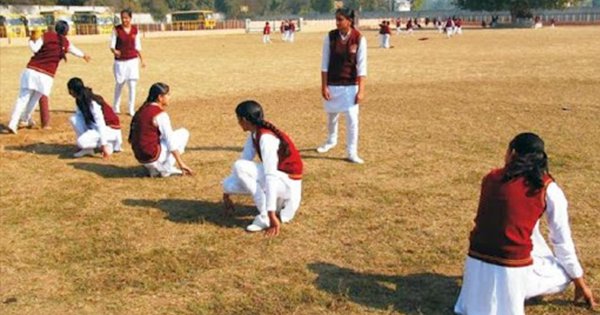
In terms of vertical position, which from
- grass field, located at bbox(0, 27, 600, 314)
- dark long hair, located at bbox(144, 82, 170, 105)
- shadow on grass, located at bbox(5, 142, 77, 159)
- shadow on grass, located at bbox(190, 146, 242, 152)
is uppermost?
dark long hair, located at bbox(144, 82, 170, 105)

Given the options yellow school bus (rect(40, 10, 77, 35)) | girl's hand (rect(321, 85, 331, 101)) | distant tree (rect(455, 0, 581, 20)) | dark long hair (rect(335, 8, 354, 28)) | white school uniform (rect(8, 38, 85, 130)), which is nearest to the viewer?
dark long hair (rect(335, 8, 354, 28))

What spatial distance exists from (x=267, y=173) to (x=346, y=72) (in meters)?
2.91

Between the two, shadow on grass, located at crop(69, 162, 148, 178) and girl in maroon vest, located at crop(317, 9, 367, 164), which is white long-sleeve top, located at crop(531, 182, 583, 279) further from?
shadow on grass, located at crop(69, 162, 148, 178)

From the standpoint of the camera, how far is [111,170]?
7680 millimetres

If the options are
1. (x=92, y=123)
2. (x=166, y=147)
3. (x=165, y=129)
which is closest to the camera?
(x=165, y=129)

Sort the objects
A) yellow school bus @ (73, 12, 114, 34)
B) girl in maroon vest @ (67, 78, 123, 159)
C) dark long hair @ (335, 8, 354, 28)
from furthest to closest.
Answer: yellow school bus @ (73, 12, 114, 34), girl in maroon vest @ (67, 78, 123, 159), dark long hair @ (335, 8, 354, 28)

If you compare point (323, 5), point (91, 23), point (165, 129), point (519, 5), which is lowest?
point (165, 129)

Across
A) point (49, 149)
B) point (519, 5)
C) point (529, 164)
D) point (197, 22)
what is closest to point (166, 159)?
point (49, 149)

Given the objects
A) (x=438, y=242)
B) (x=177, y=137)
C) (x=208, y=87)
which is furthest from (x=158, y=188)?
(x=208, y=87)

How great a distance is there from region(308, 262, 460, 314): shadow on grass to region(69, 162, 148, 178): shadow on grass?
3590mm

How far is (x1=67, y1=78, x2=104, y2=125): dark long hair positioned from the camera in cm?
784

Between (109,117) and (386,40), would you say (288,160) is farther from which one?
(386,40)

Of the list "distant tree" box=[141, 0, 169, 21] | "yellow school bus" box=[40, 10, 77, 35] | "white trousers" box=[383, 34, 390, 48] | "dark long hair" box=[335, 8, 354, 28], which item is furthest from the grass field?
"distant tree" box=[141, 0, 169, 21]

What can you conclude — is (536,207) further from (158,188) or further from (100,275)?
(158,188)
